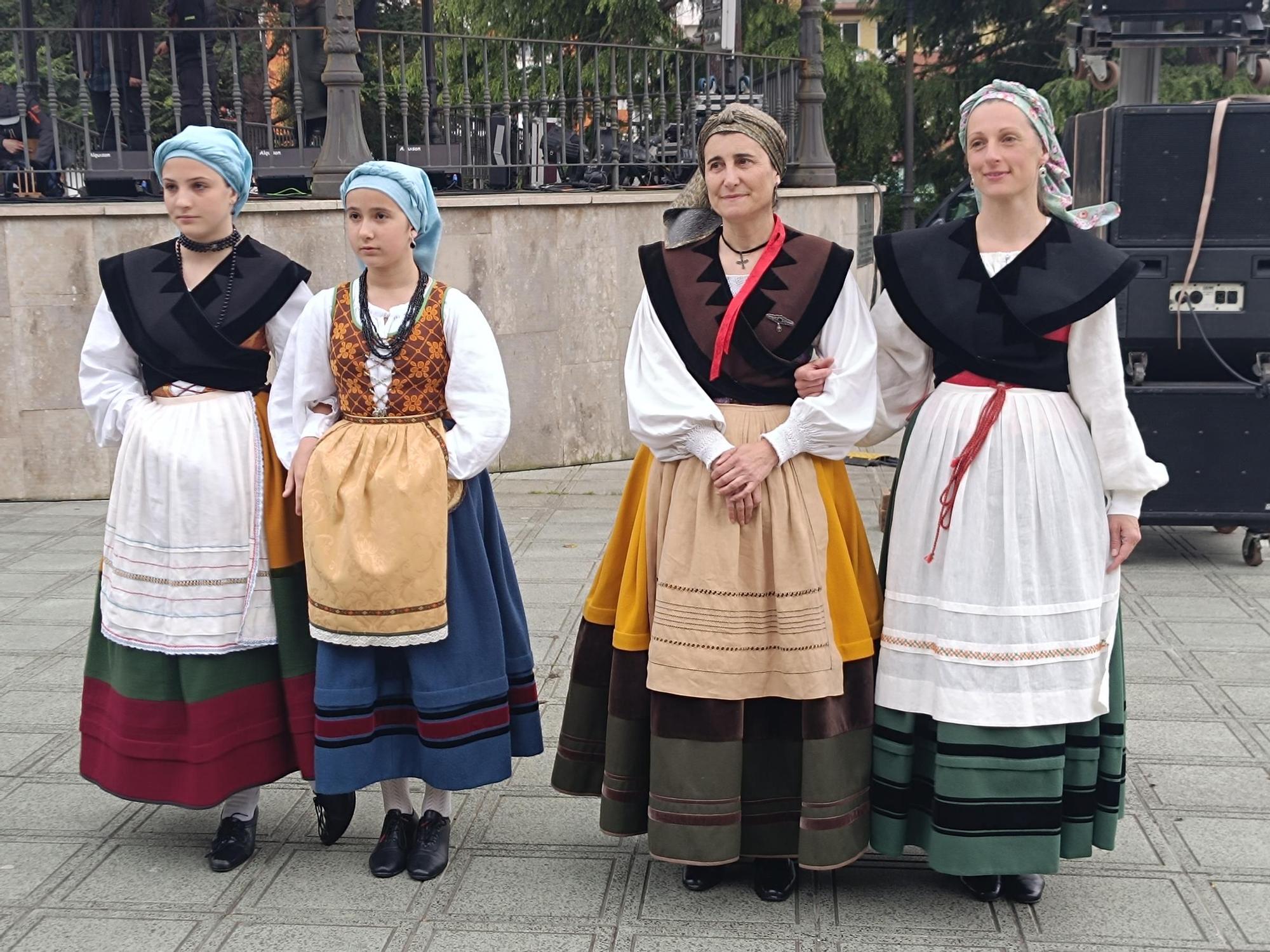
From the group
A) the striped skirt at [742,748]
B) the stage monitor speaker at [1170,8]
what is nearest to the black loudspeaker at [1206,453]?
the stage monitor speaker at [1170,8]

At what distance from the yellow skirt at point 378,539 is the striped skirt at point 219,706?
0.22 meters

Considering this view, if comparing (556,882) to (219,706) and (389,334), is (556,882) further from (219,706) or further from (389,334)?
(389,334)

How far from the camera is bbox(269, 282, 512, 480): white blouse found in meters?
3.38

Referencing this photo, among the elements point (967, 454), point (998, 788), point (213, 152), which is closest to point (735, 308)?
point (967, 454)

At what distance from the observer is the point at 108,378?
359 centimetres

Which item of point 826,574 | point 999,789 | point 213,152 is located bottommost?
point 999,789

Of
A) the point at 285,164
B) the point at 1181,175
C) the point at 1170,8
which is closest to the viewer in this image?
the point at 1181,175

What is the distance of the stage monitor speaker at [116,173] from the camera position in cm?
824

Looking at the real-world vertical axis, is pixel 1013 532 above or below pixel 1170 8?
below

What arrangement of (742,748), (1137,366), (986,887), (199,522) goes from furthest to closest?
(1137,366) → (199,522) → (986,887) → (742,748)

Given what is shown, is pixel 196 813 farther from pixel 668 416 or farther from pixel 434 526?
pixel 668 416

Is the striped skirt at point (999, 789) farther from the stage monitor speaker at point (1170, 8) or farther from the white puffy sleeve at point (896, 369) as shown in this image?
the stage monitor speaker at point (1170, 8)

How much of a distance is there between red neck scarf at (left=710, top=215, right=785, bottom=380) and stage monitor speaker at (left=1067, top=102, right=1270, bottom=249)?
342 centimetres

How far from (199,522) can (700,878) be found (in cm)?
149
